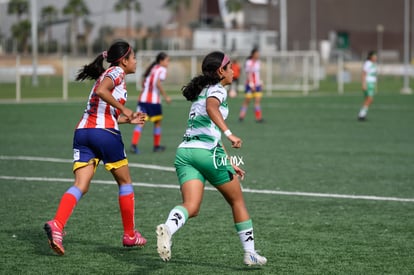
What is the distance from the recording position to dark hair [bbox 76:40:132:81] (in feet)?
28.5

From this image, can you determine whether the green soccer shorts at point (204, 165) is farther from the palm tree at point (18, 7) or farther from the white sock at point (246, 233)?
the palm tree at point (18, 7)

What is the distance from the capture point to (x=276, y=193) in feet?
41.7

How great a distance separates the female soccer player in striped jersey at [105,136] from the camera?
8352 millimetres

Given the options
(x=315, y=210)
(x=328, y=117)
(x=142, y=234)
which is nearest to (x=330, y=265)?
(x=142, y=234)

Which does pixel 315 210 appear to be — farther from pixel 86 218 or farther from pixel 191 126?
pixel 191 126

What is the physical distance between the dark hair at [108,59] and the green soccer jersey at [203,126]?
1320 mm

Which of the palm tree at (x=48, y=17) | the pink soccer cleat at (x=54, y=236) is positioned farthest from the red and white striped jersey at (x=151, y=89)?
the palm tree at (x=48, y=17)

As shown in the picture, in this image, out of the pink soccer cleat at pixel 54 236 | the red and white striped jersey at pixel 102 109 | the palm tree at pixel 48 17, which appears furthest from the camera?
the palm tree at pixel 48 17

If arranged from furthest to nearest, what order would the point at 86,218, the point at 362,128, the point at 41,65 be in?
1. the point at 41,65
2. the point at 362,128
3. the point at 86,218

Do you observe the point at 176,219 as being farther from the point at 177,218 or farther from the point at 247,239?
the point at 247,239

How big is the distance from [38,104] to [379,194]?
27831 mm

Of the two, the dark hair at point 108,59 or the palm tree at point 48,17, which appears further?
the palm tree at point 48,17

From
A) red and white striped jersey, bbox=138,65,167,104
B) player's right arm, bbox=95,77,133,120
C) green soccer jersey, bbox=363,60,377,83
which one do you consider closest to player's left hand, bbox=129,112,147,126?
player's right arm, bbox=95,77,133,120

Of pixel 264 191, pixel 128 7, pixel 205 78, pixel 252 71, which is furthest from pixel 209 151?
pixel 128 7
